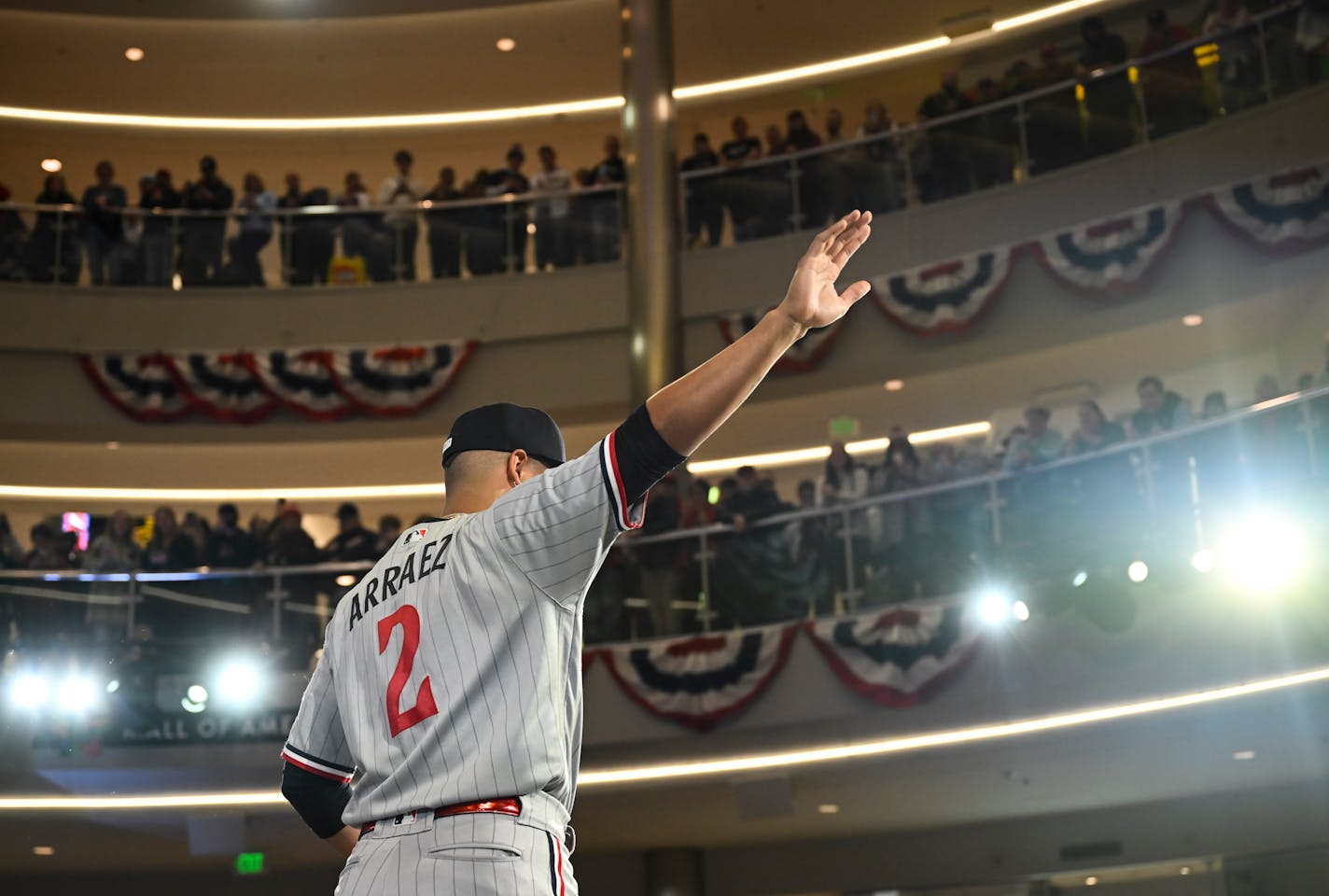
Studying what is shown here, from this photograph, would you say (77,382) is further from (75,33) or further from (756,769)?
(756,769)

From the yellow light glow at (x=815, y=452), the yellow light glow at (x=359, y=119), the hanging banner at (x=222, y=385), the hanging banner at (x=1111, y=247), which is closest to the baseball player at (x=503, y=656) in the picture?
the hanging banner at (x=1111, y=247)

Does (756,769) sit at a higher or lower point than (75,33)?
lower

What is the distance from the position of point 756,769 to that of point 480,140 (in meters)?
11.6

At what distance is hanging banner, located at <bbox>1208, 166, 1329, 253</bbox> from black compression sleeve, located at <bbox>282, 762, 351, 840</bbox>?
11.1 meters

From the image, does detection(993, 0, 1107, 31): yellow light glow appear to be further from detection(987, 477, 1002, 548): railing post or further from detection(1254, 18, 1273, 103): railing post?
detection(987, 477, 1002, 548): railing post

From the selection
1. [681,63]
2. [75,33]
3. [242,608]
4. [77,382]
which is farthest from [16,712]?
[681,63]

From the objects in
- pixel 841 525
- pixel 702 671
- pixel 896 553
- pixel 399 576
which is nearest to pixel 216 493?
pixel 702 671

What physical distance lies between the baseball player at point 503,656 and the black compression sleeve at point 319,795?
0.63 feet

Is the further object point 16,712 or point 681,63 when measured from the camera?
point 681,63

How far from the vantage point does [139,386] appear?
16.3 meters

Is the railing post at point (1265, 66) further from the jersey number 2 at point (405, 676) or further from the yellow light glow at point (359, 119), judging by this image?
the jersey number 2 at point (405, 676)

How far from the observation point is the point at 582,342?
16656mm

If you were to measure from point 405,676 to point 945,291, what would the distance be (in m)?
12.7

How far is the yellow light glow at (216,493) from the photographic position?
62.8 feet
